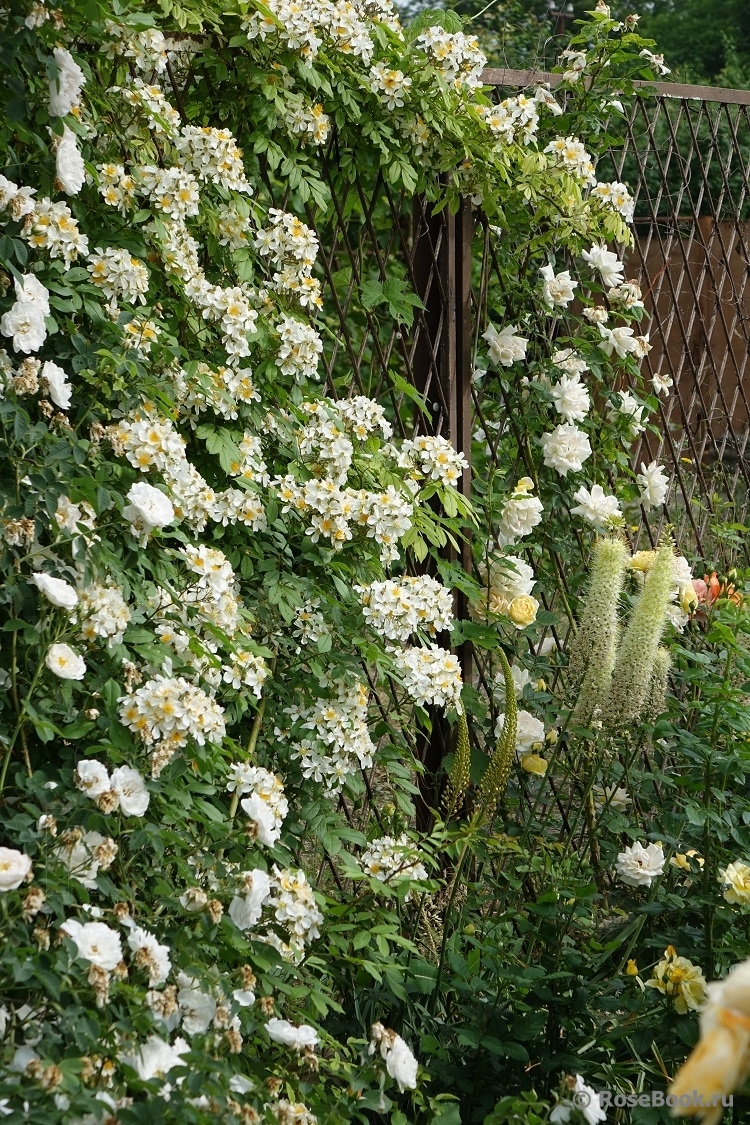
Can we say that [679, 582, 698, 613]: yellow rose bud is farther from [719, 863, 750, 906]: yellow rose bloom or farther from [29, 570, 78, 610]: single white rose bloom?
[29, 570, 78, 610]: single white rose bloom

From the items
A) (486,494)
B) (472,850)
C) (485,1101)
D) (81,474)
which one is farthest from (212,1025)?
(486,494)

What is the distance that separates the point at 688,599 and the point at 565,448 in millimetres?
452

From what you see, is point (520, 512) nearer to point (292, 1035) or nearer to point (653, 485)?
point (653, 485)

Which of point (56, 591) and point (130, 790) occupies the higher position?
point (56, 591)

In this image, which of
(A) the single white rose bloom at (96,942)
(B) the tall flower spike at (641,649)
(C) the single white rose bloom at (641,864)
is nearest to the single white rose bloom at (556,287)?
(B) the tall flower spike at (641,649)

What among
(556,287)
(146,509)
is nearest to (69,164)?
(146,509)

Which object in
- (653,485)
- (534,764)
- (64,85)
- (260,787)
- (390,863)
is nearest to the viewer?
(64,85)

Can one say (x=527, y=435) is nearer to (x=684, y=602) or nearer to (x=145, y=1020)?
(x=684, y=602)

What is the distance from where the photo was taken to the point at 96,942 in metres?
1.37

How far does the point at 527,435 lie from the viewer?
107 inches

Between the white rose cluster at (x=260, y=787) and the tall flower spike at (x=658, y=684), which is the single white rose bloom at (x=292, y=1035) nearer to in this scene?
the white rose cluster at (x=260, y=787)

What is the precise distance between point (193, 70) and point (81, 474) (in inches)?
37.9

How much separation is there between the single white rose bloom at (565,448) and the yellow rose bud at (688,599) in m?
0.38

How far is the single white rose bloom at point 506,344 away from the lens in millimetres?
2670
